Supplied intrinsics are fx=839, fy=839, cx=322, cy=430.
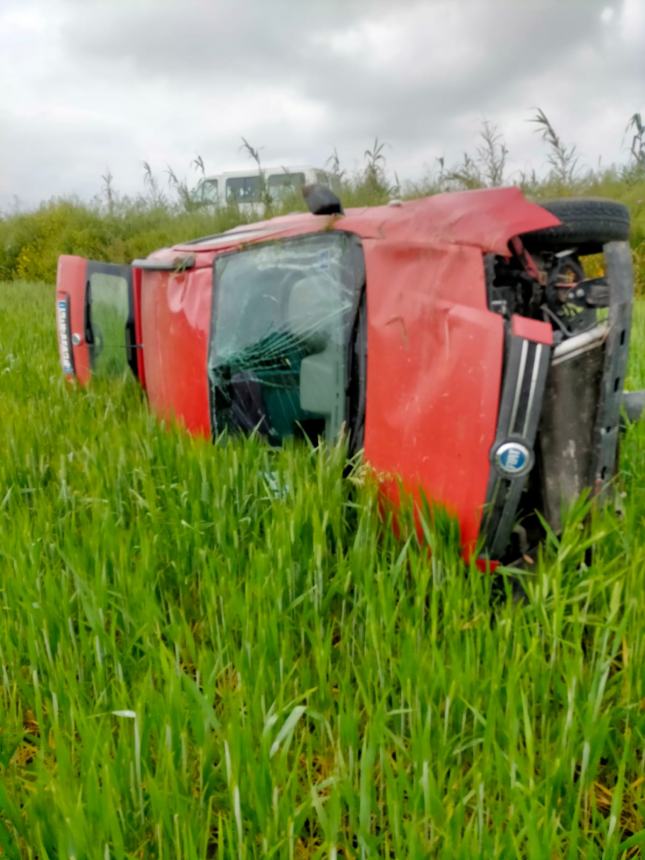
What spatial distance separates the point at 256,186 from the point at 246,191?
489 mm

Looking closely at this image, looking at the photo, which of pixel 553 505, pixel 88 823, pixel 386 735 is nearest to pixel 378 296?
pixel 553 505

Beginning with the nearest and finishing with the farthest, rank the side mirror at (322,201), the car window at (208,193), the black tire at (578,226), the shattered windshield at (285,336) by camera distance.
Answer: the black tire at (578,226) → the shattered windshield at (285,336) → the side mirror at (322,201) → the car window at (208,193)

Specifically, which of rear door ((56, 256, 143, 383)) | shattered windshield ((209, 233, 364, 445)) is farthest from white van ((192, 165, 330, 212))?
shattered windshield ((209, 233, 364, 445))

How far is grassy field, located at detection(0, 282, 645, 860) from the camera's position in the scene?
1.28m

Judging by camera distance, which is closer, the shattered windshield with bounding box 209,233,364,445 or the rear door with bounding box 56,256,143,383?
the shattered windshield with bounding box 209,233,364,445

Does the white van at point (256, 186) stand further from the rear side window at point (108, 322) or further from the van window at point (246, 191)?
the rear side window at point (108, 322)

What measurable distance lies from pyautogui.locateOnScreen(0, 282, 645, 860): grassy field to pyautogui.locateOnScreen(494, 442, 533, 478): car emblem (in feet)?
0.60

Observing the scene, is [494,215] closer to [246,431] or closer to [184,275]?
[246,431]

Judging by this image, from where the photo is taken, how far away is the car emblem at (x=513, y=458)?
1.96 metres

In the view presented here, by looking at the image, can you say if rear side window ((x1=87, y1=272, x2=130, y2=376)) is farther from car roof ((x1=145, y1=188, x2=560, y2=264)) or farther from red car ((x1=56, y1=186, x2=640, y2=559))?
car roof ((x1=145, y1=188, x2=560, y2=264))

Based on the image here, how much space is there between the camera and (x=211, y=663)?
5.68ft

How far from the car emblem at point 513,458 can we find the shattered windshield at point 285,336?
597 mm

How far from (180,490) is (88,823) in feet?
4.43

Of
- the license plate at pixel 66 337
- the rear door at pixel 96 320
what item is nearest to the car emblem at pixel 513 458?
the rear door at pixel 96 320
